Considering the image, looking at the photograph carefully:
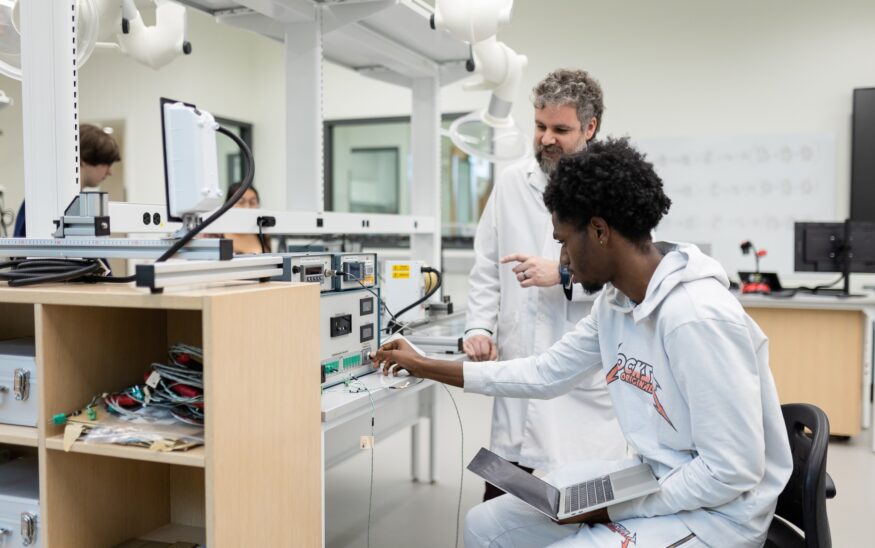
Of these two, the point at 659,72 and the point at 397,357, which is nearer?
the point at 397,357

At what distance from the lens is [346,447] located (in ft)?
9.59

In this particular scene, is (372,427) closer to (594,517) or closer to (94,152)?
(594,517)

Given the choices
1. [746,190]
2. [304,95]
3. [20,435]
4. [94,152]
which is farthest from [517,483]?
[746,190]

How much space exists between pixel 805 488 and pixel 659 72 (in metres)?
4.52

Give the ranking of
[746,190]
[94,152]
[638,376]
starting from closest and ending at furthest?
[638,376]
[94,152]
[746,190]

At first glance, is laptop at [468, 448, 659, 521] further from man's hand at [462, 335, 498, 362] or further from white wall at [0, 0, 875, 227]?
white wall at [0, 0, 875, 227]

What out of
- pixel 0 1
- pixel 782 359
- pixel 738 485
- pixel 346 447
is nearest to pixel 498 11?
pixel 0 1

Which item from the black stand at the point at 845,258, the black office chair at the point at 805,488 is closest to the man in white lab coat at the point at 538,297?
the black office chair at the point at 805,488

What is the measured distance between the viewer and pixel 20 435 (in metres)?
1.29

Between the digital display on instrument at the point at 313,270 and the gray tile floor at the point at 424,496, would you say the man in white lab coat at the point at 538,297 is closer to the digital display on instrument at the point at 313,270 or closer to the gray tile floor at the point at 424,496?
the digital display on instrument at the point at 313,270

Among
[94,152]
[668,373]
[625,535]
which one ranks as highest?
[94,152]

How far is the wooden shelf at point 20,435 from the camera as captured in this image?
129 cm

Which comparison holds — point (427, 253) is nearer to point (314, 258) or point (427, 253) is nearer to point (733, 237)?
point (314, 258)

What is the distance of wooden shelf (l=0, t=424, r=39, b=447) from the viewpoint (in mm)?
1288
